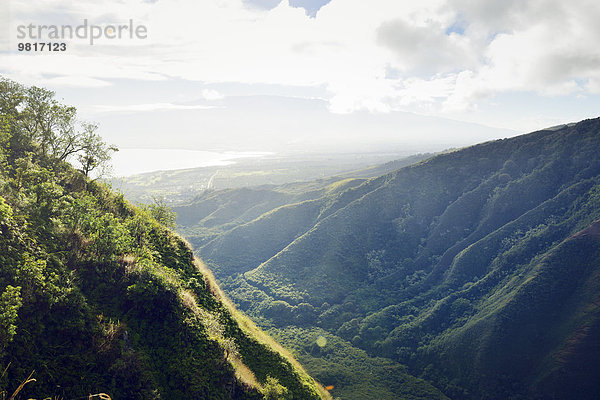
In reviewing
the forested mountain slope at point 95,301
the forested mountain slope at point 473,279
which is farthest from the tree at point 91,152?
the forested mountain slope at point 473,279

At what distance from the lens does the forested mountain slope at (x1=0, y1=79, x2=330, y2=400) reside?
70.0ft

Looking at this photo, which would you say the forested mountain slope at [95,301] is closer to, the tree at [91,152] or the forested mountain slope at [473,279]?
the tree at [91,152]

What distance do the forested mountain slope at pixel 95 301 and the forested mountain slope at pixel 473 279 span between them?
301 feet

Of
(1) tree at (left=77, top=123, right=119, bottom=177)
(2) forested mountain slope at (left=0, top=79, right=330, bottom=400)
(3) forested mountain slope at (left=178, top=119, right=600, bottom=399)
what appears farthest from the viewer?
(3) forested mountain slope at (left=178, top=119, right=600, bottom=399)

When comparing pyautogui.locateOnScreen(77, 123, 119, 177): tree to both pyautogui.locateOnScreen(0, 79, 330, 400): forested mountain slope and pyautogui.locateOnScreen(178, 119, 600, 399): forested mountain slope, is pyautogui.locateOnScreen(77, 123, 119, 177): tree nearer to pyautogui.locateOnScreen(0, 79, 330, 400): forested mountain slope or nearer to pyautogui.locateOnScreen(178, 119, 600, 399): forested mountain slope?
pyautogui.locateOnScreen(0, 79, 330, 400): forested mountain slope

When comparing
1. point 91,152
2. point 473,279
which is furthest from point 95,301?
point 473,279

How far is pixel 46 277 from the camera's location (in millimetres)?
24266

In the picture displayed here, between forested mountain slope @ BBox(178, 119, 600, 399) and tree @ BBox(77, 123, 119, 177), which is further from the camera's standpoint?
forested mountain slope @ BBox(178, 119, 600, 399)

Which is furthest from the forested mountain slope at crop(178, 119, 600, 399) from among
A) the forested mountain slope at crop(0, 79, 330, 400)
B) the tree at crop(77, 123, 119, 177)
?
the tree at crop(77, 123, 119, 177)

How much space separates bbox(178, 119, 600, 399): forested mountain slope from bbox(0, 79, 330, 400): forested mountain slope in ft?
301

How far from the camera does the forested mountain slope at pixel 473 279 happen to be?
A: 108 metres

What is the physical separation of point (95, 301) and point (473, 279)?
164 meters

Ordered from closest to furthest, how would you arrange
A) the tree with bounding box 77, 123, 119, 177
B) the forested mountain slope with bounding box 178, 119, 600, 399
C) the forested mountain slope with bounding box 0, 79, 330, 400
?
the forested mountain slope with bounding box 0, 79, 330, 400
the tree with bounding box 77, 123, 119, 177
the forested mountain slope with bounding box 178, 119, 600, 399

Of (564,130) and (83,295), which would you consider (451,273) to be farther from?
(83,295)
